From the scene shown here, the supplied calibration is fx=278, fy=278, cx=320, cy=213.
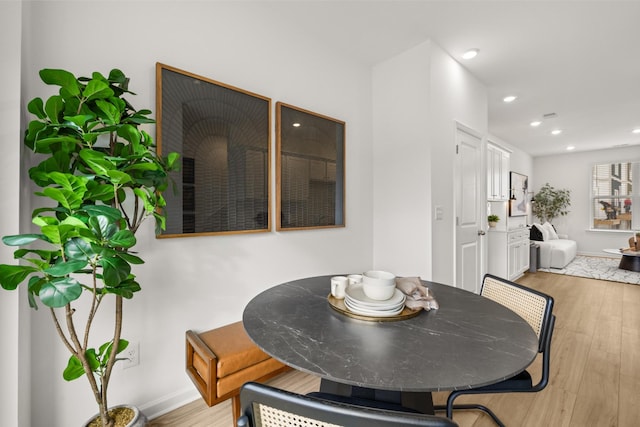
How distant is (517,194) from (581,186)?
9.61 feet

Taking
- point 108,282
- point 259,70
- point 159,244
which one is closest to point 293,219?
point 159,244

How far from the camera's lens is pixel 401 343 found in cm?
87

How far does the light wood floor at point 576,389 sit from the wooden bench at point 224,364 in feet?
0.94

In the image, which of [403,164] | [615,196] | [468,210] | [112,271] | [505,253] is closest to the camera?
[112,271]

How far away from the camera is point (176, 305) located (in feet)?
5.47

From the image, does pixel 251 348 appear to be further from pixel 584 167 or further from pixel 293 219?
pixel 584 167

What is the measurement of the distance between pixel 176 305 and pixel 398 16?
8.57 ft

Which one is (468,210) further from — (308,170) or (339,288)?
(339,288)

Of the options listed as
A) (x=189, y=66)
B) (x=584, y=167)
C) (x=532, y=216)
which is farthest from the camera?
(x=532, y=216)

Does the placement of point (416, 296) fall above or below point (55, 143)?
below

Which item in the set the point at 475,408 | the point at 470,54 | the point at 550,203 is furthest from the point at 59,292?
the point at 550,203

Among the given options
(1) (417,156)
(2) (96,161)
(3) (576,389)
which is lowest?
(3) (576,389)

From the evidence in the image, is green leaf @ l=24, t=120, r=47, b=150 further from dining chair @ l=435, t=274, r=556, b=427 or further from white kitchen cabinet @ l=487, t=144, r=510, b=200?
white kitchen cabinet @ l=487, t=144, r=510, b=200

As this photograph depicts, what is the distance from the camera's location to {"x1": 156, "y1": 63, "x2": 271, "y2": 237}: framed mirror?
1638mm
